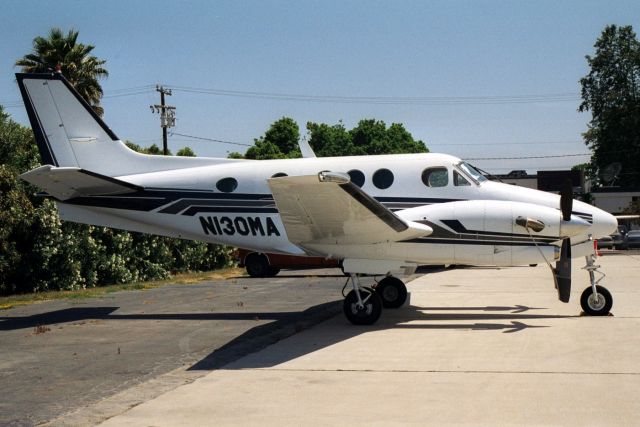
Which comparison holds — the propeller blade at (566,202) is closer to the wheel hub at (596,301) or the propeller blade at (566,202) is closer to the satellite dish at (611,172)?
the wheel hub at (596,301)

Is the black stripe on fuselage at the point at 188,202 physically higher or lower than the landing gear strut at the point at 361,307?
higher

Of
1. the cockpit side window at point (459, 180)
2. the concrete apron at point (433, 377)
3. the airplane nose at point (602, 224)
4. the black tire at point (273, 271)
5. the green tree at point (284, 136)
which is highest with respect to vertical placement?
the green tree at point (284, 136)

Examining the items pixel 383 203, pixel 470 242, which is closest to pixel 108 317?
pixel 383 203

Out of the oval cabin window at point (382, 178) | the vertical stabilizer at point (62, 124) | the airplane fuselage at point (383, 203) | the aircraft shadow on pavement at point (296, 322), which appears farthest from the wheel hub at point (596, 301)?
the vertical stabilizer at point (62, 124)

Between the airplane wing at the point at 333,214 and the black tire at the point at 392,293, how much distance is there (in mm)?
2608

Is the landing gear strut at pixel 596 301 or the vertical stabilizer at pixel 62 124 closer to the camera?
the landing gear strut at pixel 596 301

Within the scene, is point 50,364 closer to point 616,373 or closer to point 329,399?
point 329,399

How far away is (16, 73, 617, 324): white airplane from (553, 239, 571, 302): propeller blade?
0.02 metres

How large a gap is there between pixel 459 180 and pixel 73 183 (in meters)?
7.90

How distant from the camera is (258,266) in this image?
30.0m

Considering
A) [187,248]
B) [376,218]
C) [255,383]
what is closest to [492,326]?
[376,218]

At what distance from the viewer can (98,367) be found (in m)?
10.3

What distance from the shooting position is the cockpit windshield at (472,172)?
A: 1496 cm

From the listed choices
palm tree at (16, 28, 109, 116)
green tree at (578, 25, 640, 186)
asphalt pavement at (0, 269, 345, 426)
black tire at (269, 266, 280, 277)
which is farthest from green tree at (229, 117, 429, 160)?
asphalt pavement at (0, 269, 345, 426)
